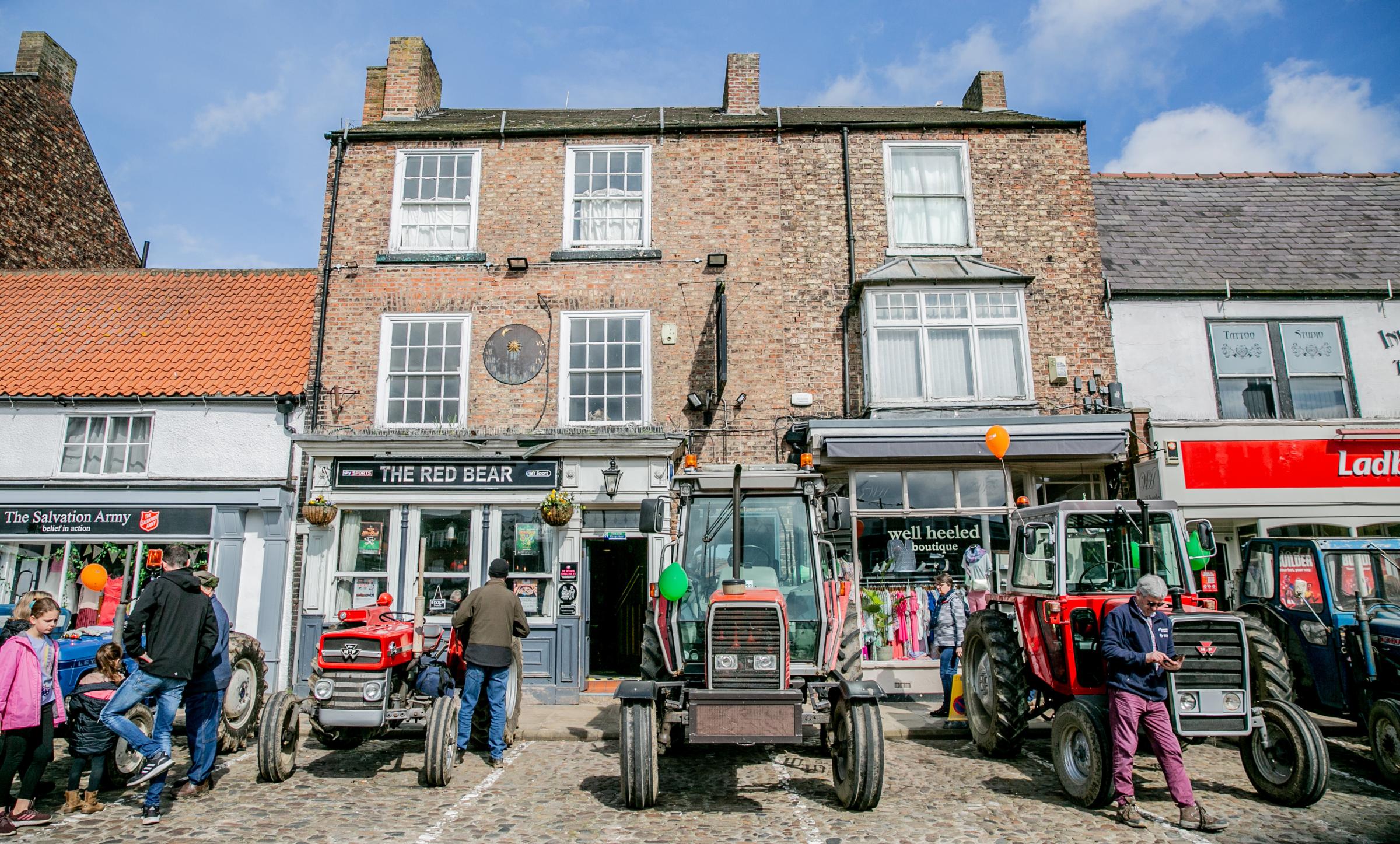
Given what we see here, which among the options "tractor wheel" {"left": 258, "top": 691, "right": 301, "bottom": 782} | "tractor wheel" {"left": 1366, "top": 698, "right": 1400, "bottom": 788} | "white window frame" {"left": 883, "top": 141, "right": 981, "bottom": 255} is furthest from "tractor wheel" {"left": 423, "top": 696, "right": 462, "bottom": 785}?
"white window frame" {"left": 883, "top": 141, "right": 981, "bottom": 255}

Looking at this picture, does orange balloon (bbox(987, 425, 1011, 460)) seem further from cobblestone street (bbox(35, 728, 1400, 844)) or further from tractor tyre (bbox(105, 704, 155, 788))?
tractor tyre (bbox(105, 704, 155, 788))

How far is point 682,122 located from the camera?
566 inches

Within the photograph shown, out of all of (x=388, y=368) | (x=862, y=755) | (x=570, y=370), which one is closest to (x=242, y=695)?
(x=388, y=368)

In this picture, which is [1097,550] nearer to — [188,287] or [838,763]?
[838,763]

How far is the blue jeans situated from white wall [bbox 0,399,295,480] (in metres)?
6.76

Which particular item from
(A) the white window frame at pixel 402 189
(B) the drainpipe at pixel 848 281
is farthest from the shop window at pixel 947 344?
(A) the white window frame at pixel 402 189

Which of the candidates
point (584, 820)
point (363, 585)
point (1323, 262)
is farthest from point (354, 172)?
point (1323, 262)

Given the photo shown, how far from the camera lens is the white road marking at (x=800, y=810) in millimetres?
5984

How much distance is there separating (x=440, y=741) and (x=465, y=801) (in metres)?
0.58

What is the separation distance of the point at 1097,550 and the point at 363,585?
9987 mm

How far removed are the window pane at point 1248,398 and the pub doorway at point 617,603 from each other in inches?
381

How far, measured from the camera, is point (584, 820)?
643 cm

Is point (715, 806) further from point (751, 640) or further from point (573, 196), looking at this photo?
point (573, 196)

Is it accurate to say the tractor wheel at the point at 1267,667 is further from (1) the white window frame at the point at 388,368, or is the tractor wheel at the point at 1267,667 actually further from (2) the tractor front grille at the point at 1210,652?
(1) the white window frame at the point at 388,368
